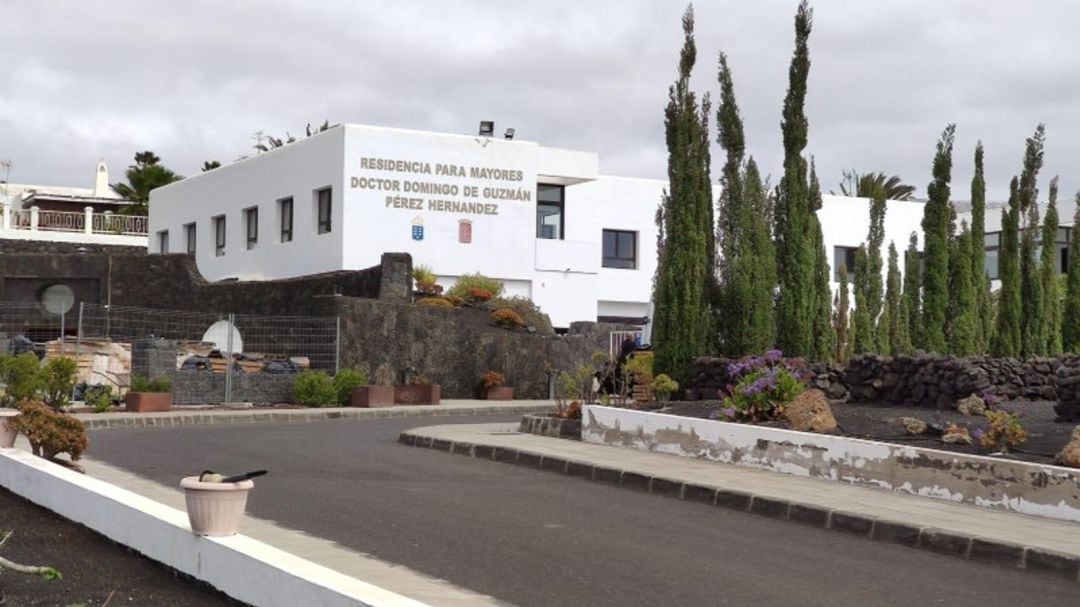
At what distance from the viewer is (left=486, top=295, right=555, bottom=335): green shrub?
3556 cm

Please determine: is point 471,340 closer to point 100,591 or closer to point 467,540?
point 467,540

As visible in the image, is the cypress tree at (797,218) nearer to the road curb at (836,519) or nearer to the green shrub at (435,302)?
the road curb at (836,519)

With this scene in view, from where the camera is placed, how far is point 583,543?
1030 centimetres

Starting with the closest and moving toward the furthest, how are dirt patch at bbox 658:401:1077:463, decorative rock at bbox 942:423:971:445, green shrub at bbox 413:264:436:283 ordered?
dirt patch at bbox 658:401:1077:463 < decorative rock at bbox 942:423:971:445 < green shrub at bbox 413:264:436:283

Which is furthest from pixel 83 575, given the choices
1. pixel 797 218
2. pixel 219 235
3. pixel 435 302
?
pixel 219 235

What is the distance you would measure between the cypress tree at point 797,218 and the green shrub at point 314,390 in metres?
11.9

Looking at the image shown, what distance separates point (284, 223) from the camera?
41750 millimetres

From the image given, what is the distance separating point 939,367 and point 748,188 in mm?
5810

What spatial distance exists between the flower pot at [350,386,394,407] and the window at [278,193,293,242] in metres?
12.9

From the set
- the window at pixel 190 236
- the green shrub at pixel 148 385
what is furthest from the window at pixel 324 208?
the green shrub at pixel 148 385

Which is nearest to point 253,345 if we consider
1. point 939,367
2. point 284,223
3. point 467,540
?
point 284,223

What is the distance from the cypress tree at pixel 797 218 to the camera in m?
20.9

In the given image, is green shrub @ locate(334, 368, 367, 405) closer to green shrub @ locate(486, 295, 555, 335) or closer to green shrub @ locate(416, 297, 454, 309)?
green shrub @ locate(416, 297, 454, 309)

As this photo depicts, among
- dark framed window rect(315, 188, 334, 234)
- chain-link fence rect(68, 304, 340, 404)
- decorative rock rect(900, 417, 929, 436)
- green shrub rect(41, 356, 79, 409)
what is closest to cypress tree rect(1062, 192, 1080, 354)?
decorative rock rect(900, 417, 929, 436)
